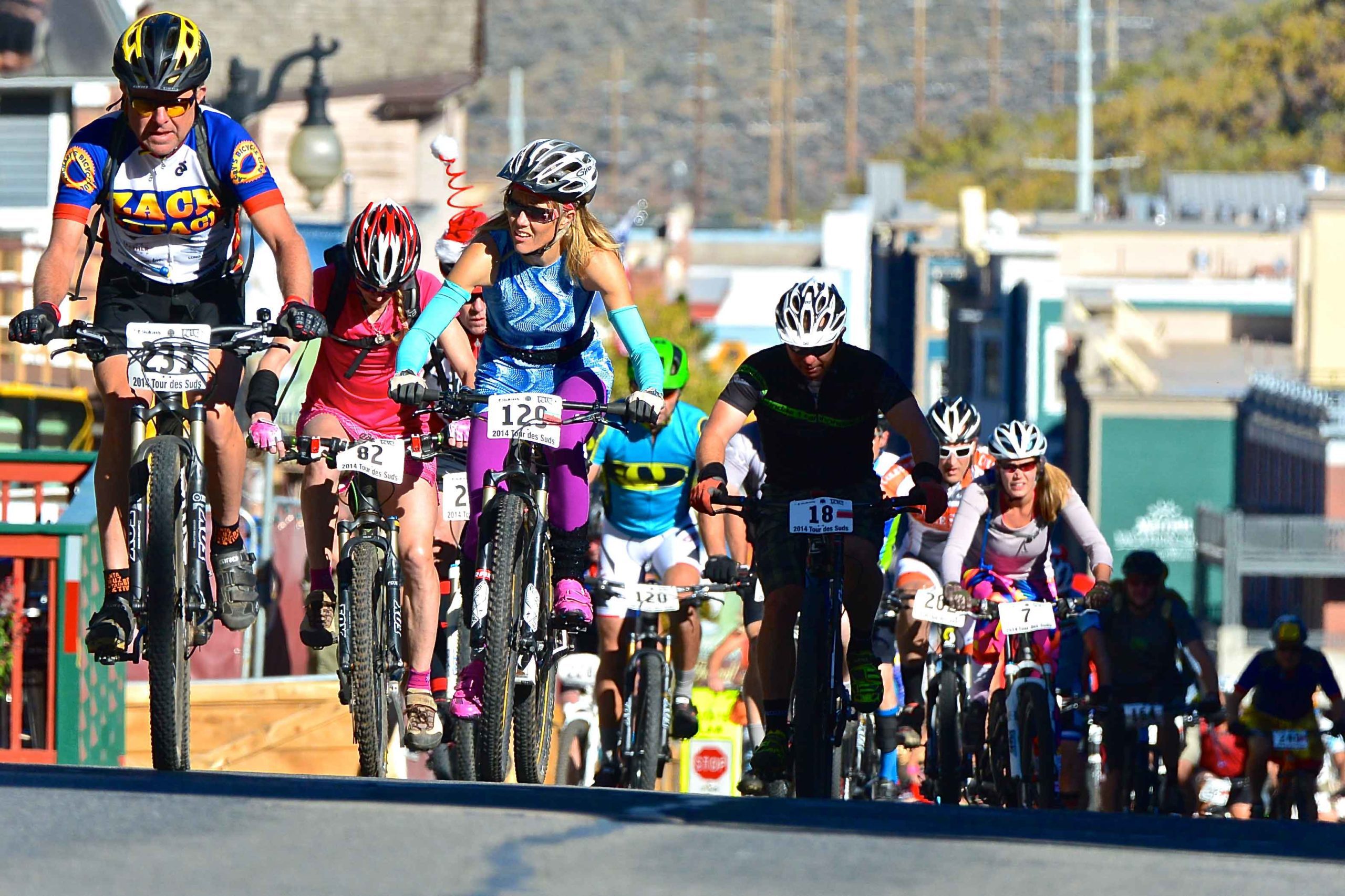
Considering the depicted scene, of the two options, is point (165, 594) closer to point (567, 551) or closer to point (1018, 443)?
point (567, 551)

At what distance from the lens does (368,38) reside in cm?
4609

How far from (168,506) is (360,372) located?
164cm

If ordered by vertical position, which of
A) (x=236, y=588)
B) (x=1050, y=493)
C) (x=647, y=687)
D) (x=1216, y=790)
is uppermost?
(x=1050, y=493)

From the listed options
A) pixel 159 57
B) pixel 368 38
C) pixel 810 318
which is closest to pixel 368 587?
pixel 810 318

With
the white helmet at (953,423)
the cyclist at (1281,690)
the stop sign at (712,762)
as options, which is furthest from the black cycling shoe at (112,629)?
the cyclist at (1281,690)

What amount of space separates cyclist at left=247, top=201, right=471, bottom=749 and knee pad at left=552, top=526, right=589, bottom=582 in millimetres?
496

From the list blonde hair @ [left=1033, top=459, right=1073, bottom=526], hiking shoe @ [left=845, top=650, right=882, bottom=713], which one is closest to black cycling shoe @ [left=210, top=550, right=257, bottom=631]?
hiking shoe @ [left=845, top=650, right=882, bottom=713]

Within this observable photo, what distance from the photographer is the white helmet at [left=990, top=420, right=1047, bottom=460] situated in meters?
13.2

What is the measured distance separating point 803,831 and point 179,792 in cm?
205

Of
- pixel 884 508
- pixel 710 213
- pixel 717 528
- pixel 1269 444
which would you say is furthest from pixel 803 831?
pixel 710 213

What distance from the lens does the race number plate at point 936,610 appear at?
12750 mm

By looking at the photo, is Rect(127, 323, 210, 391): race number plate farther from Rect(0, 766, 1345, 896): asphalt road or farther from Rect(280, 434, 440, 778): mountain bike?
Rect(0, 766, 1345, 896): asphalt road

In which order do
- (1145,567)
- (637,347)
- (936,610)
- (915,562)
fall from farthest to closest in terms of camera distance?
(915,562) → (1145,567) → (936,610) → (637,347)

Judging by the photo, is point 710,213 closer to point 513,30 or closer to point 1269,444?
point 513,30
